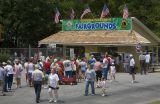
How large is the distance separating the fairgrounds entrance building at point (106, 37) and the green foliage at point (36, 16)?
40.9ft

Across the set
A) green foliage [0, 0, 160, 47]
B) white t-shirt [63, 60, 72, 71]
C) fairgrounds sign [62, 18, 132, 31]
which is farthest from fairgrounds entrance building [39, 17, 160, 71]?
green foliage [0, 0, 160, 47]

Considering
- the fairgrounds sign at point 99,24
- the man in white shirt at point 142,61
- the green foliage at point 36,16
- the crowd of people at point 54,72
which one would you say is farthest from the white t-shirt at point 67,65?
the green foliage at point 36,16

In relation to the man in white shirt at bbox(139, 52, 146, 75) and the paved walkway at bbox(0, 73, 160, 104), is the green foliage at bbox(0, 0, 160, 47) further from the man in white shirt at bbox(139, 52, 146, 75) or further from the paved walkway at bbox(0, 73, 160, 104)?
the paved walkway at bbox(0, 73, 160, 104)

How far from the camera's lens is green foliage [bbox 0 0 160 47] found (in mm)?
61969

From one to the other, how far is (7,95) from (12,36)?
38.2m

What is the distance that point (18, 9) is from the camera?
62.0 metres

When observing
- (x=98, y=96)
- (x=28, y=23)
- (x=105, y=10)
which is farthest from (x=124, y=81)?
(x=28, y=23)

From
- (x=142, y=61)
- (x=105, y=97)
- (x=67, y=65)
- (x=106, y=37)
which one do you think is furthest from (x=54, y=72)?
(x=106, y=37)

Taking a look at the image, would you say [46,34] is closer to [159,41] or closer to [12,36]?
[12,36]

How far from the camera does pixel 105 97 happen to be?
25797 mm

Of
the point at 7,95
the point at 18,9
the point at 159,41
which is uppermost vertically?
the point at 18,9

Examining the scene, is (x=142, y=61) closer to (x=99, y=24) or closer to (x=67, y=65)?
(x=99, y=24)

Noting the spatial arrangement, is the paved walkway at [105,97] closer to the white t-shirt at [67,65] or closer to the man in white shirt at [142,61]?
the white t-shirt at [67,65]

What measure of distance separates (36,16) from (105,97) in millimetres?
37963
